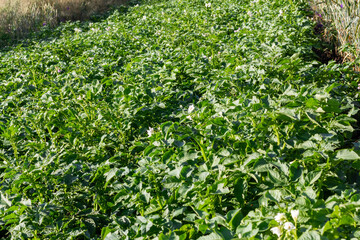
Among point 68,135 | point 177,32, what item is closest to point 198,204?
point 68,135

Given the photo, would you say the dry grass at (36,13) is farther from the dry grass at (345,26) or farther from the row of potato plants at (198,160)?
the dry grass at (345,26)

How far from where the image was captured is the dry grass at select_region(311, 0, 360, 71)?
3.86 m

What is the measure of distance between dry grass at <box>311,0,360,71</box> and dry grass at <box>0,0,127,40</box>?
7569 millimetres

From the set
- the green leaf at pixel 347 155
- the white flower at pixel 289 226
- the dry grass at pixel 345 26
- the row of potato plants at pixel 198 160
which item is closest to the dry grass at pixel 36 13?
the row of potato plants at pixel 198 160

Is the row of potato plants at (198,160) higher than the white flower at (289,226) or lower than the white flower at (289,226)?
lower

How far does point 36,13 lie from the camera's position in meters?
9.84

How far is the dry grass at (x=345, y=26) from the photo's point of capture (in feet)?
12.7

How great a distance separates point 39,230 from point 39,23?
29.7ft

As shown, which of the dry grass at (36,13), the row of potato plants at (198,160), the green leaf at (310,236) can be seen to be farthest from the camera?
the dry grass at (36,13)

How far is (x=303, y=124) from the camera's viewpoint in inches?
71.6

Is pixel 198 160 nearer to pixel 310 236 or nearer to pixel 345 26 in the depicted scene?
pixel 310 236

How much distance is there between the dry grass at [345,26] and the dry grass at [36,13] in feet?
24.8

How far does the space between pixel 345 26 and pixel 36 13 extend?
8.67 meters

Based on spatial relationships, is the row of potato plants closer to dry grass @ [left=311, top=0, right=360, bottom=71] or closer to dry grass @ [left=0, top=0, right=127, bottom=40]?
dry grass @ [left=311, top=0, right=360, bottom=71]
